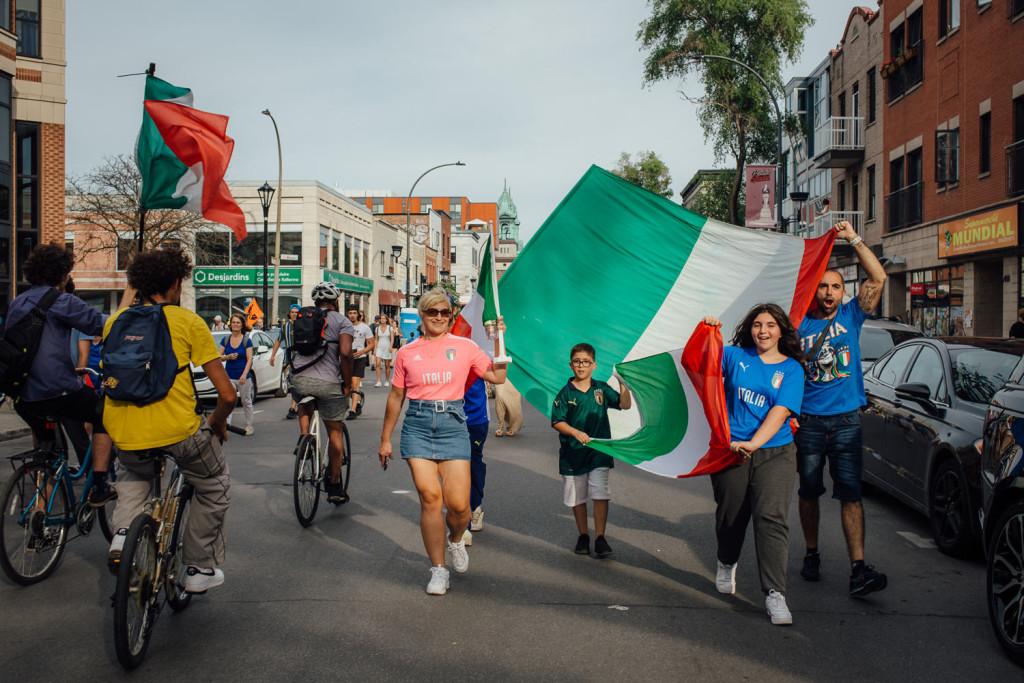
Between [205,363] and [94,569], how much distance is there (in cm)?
228

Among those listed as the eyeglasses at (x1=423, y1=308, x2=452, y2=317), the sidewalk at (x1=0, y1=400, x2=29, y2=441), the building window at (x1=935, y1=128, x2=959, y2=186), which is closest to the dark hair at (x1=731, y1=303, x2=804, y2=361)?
the eyeglasses at (x1=423, y1=308, x2=452, y2=317)

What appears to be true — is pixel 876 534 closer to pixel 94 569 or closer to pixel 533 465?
pixel 533 465

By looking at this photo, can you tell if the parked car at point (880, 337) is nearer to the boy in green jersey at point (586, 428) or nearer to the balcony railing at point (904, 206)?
the boy in green jersey at point (586, 428)

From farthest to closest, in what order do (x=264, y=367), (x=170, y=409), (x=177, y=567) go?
(x=264, y=367) < (x=177, y=567) < (x=170, y=409)

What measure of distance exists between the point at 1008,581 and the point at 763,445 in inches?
52.6

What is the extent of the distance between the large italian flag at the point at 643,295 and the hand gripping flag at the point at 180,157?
2.70 m

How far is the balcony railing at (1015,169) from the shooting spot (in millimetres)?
18859

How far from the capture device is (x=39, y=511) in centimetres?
541

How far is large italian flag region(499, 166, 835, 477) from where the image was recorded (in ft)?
18.5

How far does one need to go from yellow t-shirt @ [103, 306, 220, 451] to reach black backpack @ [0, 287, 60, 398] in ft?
4.89

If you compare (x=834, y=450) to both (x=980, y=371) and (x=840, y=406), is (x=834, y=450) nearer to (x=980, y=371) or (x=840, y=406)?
(x=840, y=406)

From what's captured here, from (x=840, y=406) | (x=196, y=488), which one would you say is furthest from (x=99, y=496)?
(x=840, y=406)

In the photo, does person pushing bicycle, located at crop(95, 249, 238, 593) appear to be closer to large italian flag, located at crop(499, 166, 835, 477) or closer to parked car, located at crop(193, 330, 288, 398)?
large italian flag, located at crop(499, 166, 835, 477)

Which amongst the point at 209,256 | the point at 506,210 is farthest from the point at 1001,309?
the point at 506,210
